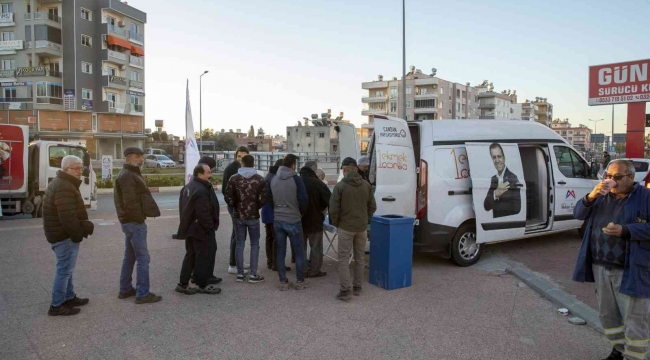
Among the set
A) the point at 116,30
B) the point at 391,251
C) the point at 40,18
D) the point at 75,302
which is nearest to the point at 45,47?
the point at 40,18

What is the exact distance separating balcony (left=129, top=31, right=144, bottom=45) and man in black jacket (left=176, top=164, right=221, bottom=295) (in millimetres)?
57371

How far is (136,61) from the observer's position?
58.3 metres

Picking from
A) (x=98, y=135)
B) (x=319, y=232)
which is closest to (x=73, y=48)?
(x=98, y=135)

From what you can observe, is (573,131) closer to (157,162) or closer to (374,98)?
(374,98)

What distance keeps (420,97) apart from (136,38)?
56.1 m

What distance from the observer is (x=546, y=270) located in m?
7.47

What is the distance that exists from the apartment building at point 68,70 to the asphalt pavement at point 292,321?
1941 inches

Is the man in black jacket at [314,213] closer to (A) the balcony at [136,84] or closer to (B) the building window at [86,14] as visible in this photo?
(B) the building window at [86,14]

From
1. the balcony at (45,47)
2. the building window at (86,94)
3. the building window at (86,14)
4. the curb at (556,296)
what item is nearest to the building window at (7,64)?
the balcony at (45,47)

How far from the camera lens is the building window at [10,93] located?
50.0 m

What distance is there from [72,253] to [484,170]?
6.00 metres

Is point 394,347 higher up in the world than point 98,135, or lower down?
lower down

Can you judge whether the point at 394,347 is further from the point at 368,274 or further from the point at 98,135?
the point at 98,135

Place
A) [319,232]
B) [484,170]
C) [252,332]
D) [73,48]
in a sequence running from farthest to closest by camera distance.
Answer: [73,48]
[484,170]
[319,232]
[252,332]
